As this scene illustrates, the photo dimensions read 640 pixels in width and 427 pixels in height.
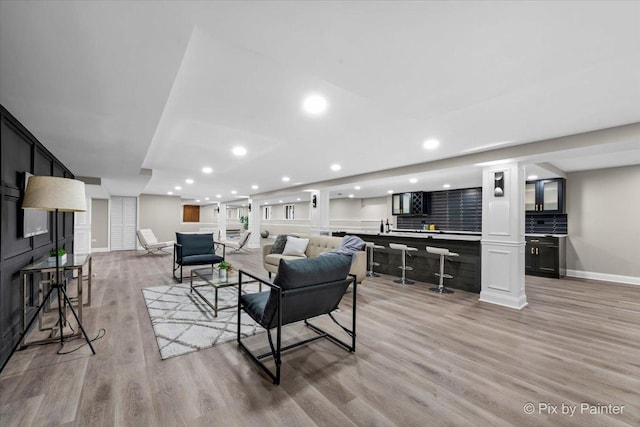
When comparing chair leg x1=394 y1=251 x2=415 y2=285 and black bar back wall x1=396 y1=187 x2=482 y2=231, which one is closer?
chair leg x1=394 y1=251 x2=415 y2=285

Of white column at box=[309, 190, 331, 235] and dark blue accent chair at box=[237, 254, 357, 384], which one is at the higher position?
white column at box=[309, 190, 331, 235]

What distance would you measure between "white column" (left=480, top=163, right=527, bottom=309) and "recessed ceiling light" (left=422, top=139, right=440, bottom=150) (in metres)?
1.08

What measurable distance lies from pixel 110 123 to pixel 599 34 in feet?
12.1

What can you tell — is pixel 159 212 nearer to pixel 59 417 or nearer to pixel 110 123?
pixel 110 123

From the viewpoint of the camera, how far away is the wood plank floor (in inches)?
66.8

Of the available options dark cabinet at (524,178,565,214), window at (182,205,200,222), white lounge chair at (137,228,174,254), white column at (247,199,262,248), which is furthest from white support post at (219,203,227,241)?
dark cabinet at (524,178,565,214)

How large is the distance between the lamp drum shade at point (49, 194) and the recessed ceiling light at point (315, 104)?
2.07 metres

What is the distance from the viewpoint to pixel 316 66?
1.77 m

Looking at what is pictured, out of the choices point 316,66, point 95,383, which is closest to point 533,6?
point 316,66

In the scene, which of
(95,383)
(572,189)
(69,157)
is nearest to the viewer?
(95,383)

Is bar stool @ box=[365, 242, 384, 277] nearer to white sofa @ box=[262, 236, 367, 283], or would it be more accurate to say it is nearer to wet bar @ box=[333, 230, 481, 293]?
wet bar @ box=[333, 230, 481, 293]

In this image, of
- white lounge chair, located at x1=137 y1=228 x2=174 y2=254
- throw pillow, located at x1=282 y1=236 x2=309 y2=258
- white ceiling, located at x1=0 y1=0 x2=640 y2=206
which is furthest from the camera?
white lounge chair, located at x1=137 y1=228 x2=174 y2=254

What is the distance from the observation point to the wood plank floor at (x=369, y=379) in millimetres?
1696

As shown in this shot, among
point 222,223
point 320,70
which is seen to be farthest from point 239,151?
point 222,223
